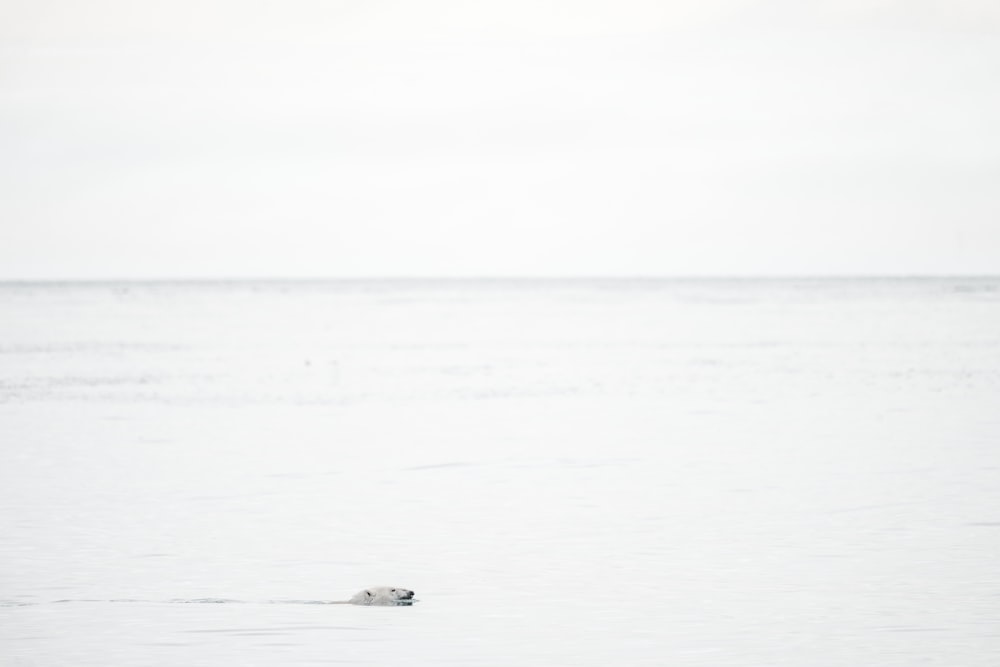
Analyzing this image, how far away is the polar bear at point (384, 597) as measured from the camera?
1271 cm

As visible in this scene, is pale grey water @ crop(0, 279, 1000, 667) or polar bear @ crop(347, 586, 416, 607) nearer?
pale grey water @ crop(0, 279, 1000, 667)

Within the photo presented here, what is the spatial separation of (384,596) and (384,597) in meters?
0.01

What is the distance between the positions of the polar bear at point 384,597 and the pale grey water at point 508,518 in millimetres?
188

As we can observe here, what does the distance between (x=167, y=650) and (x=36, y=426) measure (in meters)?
18.6

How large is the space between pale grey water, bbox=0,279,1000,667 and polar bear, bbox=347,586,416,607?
0.62 ft

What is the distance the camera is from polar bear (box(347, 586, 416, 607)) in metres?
12.7

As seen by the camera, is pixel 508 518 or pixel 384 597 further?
pixel 508 518

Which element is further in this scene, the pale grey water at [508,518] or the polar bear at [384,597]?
the polar bear at [384,597]

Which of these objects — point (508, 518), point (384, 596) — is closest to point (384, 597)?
point (384, 596)

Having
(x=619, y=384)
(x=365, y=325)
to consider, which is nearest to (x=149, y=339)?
(x=365, y=325)

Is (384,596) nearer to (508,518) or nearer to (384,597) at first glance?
(384,597)

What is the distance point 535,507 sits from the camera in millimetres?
18203

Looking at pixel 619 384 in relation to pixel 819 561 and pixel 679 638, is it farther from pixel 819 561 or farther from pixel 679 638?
pixel 679 638

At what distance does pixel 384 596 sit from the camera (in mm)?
12719
